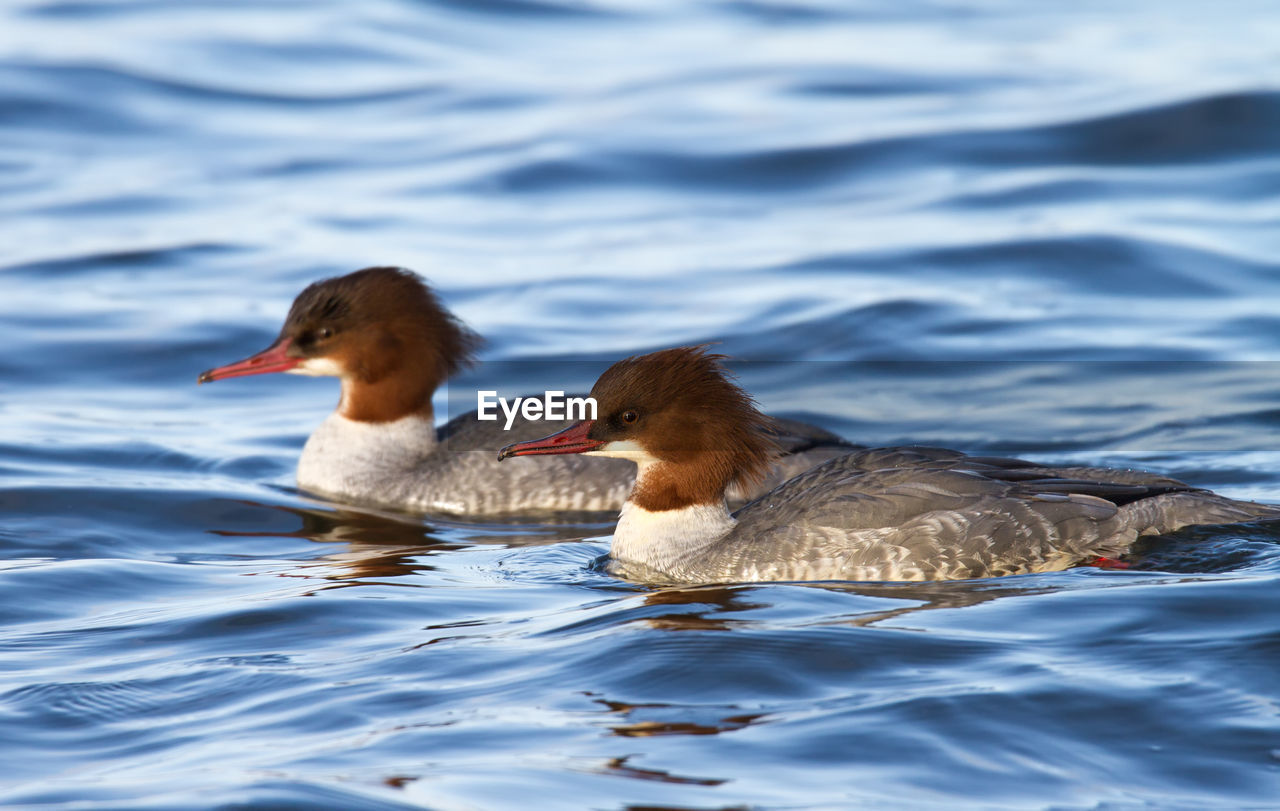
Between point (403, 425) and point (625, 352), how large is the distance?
2.80 metres

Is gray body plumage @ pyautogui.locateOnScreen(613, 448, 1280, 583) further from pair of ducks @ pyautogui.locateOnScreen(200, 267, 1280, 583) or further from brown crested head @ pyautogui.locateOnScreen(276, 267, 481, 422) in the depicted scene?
brown crested head @ pyautogui.locateOnScreen(276, 267, 481, 422)

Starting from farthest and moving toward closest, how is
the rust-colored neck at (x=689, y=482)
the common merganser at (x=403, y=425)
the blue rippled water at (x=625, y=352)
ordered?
the common merganser at (x=403, y=425) < the rust-colored neck at (x=689, y=482) < the blue rippled water at (x=625, y=352)

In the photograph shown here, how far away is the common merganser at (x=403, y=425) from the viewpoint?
9398mm

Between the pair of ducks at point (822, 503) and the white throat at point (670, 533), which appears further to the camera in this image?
the white throat at point (670, 533)

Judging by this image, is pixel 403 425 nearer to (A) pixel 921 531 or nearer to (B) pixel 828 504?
(B) pixel 828 504

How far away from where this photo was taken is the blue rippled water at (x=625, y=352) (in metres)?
5.12

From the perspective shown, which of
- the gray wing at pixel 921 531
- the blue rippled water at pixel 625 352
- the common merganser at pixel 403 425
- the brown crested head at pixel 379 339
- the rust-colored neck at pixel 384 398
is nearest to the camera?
the blue rippled water at pixel 625 352

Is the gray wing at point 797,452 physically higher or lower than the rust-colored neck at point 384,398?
lower

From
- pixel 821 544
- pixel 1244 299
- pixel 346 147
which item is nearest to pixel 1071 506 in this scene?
pixel 821 544

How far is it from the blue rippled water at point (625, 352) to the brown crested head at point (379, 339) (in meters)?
0.79

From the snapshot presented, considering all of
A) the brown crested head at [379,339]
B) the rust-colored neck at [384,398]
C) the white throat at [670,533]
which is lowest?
the white throat at [670,533]

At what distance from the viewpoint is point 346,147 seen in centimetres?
1884

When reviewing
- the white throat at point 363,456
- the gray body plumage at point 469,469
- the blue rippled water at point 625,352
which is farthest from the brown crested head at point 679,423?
the white throat at point 363,456

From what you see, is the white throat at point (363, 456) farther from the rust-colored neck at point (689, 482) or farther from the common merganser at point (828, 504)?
the rust-colored neck at point (689, 482)
